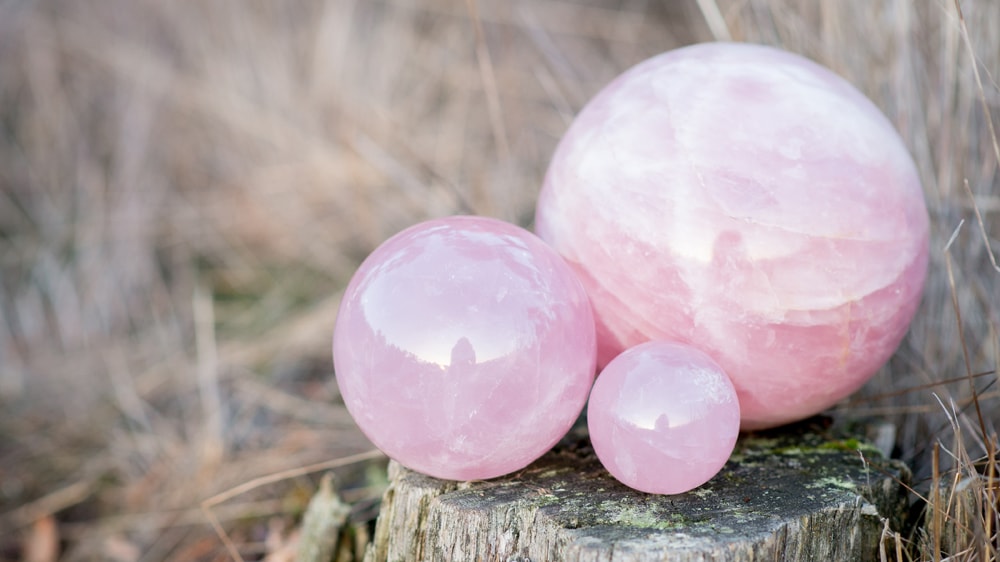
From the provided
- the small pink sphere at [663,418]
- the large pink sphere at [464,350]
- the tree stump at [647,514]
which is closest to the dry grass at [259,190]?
the tree stump at [647,514]

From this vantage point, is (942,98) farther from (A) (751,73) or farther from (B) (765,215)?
(B) (765,215)

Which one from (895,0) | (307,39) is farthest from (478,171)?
(895,0)

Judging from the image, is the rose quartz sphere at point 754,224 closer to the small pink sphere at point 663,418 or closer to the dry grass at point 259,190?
the small pink sphere at point 663,418

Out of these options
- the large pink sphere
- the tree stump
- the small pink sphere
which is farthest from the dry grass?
the large pink sphere

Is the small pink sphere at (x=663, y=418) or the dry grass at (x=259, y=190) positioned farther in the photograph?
the dry grass at (x=259, y=190)

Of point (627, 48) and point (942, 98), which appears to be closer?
point (942, 98)

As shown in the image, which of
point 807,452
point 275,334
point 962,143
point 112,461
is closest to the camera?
point 807,452

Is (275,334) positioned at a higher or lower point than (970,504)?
lower
